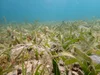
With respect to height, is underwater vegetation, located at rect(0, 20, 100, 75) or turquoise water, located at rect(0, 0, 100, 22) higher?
turquoise water, located at rect(0, 0, 100, 22)

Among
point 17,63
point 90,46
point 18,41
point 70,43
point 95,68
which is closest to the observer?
point 95,68

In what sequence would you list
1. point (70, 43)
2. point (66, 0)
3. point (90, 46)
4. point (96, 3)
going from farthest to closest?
point (66, 0), point (96, 3), point (70, 43), point (90, 46)

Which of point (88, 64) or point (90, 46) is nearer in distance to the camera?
point (88, 64)

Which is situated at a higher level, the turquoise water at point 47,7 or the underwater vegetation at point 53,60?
→ the turquoise water at point 47,7

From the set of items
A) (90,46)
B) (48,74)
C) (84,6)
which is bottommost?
(48,74)

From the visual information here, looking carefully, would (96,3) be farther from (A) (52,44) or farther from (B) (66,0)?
(A) (52,44)

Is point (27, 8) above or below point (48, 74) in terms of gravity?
above

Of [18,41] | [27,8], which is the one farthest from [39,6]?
[18,41]

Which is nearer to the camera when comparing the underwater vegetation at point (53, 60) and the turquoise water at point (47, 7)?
the underwater vegetation at point (53, 60)

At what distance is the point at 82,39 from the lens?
1.92 meters

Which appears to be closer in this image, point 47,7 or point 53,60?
point 53,60

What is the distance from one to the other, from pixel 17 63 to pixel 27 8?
112 m

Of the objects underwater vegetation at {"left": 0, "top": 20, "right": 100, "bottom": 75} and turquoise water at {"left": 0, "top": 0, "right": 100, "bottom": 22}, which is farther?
turquoise water at {"left": 0, "top": 0, "right": 100, "bottom": 22}

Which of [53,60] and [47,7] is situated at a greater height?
[47,7]
